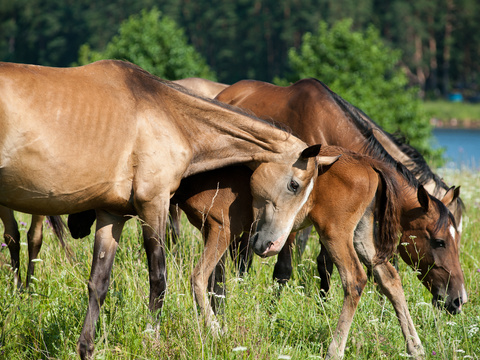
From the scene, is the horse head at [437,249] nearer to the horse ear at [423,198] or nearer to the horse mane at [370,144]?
the horse ear at [423,198]

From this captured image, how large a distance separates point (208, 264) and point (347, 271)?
978 mm

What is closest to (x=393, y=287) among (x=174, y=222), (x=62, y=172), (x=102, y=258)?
(x=102, y=258)

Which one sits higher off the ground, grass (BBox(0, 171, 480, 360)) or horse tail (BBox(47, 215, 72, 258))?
grass (BBox(0, 171, 480, 360))

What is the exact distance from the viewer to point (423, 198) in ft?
15.2

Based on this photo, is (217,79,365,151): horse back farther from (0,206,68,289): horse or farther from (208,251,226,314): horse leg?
(0,206,68,289): horse

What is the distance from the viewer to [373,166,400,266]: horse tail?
423 centimetres

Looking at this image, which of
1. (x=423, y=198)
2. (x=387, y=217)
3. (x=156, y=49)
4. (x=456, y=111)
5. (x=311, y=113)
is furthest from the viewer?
(x=456, y=111)

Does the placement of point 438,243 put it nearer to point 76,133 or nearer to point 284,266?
point 284,266

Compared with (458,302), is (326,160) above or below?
above

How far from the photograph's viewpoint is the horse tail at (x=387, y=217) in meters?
4.23

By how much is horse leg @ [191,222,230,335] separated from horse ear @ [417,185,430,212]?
1.56m

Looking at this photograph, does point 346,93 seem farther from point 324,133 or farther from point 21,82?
point 21,82

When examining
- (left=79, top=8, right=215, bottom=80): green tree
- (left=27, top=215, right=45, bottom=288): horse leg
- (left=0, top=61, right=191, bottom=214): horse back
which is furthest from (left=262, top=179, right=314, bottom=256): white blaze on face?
(left=79, top=8, right=215, bottom=80): green tree

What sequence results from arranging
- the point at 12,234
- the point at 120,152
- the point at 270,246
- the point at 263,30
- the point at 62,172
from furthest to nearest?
the point at 263,30
the point at 12,234
the point at 270,246
the point at 120,152
the point at 62,172
